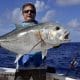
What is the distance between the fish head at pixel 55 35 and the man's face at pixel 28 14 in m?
1.03

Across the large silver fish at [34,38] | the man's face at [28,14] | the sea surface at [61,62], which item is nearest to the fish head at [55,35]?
the large silver fish at [34,38]

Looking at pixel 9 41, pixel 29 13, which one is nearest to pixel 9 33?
pixel 9 41

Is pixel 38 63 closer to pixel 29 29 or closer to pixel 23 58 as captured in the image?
pixel 23 58

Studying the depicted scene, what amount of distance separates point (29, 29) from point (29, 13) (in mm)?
835

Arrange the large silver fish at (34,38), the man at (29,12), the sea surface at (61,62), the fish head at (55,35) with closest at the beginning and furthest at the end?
the fish head at (55,35) < the large silver fish at (34,38) < the man at (29,12) < the sea surface at (61,62)

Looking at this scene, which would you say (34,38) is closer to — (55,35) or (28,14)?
(55,35)

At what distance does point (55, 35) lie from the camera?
640 cm

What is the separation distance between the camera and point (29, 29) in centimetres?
676

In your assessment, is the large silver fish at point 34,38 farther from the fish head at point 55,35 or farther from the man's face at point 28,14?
the man's face at point 28,14

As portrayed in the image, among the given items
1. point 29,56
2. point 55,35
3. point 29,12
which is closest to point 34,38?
point 55,35

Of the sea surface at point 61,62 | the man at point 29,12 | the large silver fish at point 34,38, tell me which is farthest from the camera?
the sea surface at point 61,62

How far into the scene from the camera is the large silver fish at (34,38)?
6.36 metres

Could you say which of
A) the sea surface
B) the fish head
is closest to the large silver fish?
the fish head

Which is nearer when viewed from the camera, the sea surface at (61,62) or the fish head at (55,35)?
the fish head at (55,35)
